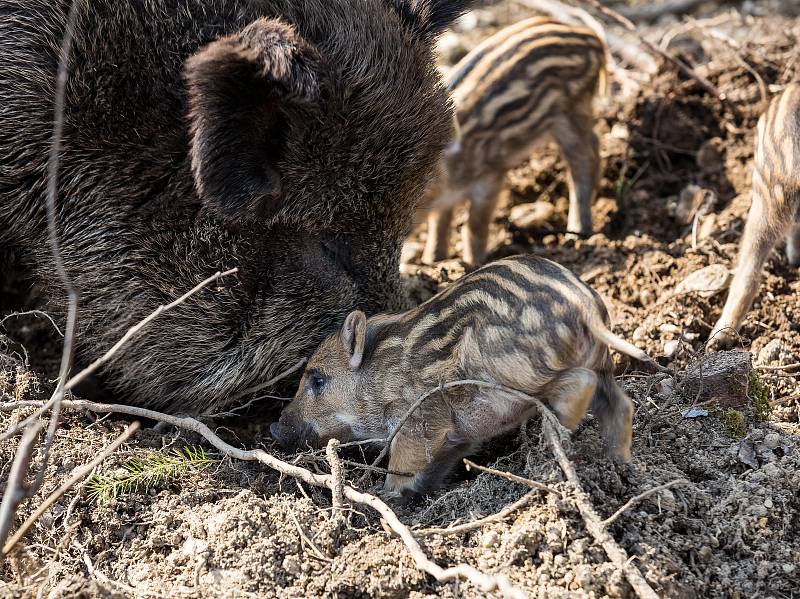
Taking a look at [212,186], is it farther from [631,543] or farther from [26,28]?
[631,543]

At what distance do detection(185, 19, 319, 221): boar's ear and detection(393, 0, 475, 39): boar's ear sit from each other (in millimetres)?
973

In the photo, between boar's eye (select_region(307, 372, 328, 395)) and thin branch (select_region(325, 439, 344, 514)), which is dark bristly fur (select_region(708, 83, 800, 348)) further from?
thin branch (select_region(325, 439, 344, 514))

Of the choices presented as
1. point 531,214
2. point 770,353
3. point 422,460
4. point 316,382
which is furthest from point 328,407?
point 531,214

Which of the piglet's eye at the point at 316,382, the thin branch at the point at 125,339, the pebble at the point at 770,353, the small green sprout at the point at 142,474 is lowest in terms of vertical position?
the pebble at the point at 770,353

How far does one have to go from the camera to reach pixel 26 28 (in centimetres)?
382

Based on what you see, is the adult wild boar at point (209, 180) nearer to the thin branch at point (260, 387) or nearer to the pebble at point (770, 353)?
the thin branch at point (260, 387)

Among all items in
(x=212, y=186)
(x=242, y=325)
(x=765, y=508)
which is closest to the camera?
(x=765, y=508)

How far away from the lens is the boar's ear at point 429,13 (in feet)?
13.7

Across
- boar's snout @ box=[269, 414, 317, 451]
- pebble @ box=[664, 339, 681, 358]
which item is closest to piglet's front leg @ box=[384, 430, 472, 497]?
boar's snout @ box=[269, 414, 317, 451]

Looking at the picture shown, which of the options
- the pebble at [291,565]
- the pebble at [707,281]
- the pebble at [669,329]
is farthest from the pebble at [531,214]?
the pebble at [291,565]

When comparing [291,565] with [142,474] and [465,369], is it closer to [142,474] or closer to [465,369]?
[142,474]

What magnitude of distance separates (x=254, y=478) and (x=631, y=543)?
4.63 ft

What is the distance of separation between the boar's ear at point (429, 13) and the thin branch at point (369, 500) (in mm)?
1976

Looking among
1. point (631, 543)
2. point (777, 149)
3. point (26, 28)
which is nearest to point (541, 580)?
point (631, 543)
